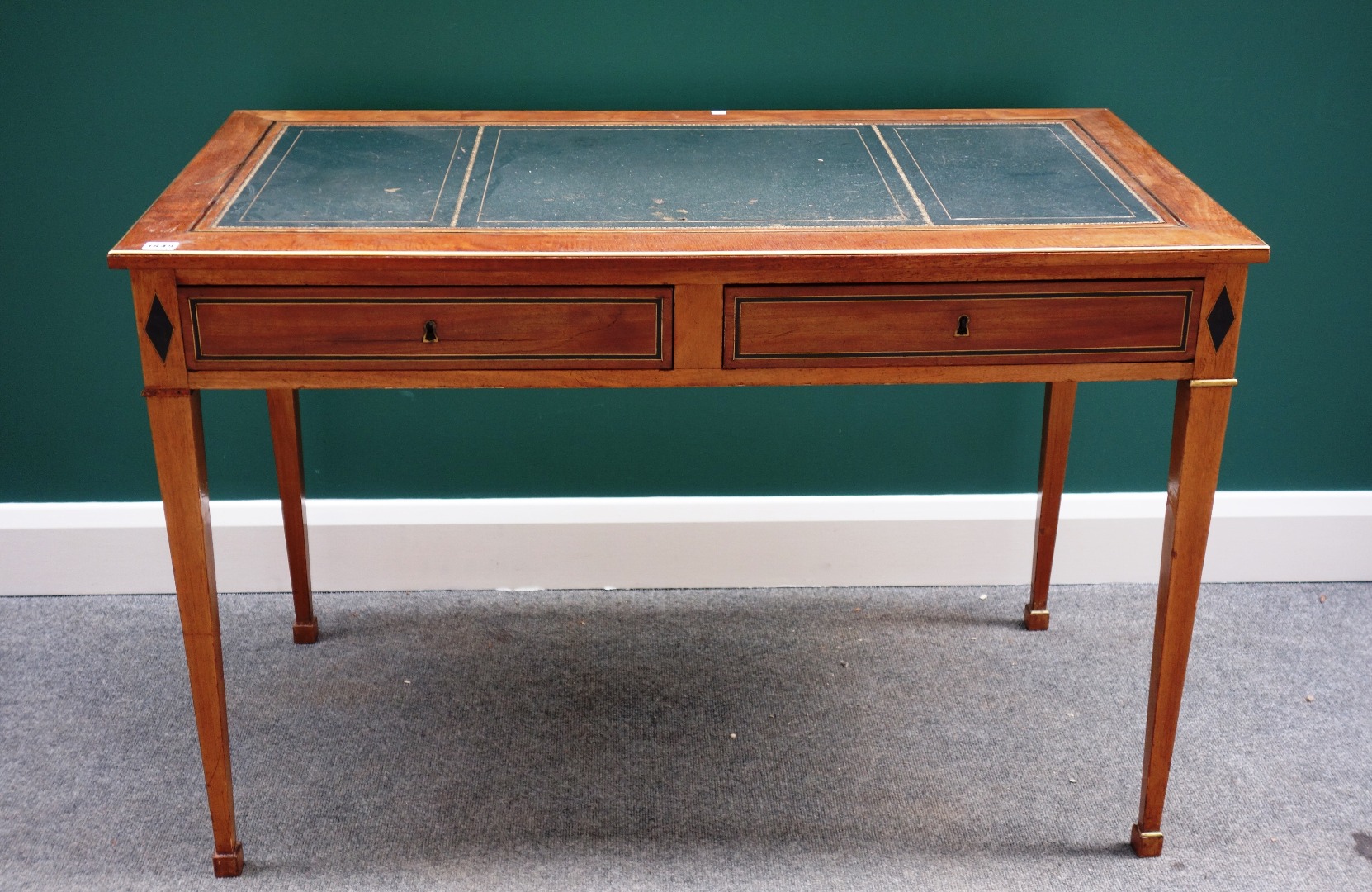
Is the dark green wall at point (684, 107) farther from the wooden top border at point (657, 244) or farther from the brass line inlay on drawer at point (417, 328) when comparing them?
the brass line inlay on drawer at point (417, 328)

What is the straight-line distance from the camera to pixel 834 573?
2785mm

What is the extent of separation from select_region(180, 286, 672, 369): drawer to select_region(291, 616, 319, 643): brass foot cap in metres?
0.96

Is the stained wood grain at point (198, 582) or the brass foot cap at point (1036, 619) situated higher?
the stained wood grain at point (198, 582)

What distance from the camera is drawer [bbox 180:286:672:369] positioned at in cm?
173

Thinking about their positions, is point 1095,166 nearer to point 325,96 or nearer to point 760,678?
point 760,678

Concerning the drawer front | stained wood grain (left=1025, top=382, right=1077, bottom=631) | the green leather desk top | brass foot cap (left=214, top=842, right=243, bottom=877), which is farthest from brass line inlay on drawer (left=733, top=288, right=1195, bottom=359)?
brass foot cap (left=214, top=842, right=243, bottom=877)

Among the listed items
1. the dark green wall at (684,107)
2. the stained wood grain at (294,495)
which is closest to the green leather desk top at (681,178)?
the dark green wall at (684,107)

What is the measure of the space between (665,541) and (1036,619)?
0.74m

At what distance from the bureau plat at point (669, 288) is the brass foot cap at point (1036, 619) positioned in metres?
0.66

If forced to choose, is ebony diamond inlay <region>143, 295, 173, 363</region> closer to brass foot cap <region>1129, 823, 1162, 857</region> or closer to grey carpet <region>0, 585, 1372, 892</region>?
grey carpet <region>0, 585, 1372, 892</region>

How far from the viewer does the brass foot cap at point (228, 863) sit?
204 cm

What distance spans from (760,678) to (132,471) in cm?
127

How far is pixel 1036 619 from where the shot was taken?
2.66 meters

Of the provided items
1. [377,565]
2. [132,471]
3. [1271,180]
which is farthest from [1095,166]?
[132,471]
